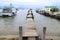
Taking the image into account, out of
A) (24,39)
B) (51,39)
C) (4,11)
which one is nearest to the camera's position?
(24,39)

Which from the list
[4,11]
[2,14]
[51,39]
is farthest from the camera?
[4,11]

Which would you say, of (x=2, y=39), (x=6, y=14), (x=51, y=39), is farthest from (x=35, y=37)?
(x=6, y=14)

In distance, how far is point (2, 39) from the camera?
5156 millimetres

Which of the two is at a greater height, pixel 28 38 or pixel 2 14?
pixel 28 38

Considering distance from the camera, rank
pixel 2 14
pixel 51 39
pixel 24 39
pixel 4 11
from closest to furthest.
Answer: pixel 24 39 → pixel 51 39 → pixel 2 14 → pixel 4 11

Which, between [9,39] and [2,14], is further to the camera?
[2,14]

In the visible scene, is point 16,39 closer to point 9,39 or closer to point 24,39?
point 9,39

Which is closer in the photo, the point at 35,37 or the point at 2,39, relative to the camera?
the point at 35,37

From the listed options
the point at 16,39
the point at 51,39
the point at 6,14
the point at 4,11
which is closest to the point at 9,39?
the point at 16,39

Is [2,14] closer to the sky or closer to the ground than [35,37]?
closer to the ground

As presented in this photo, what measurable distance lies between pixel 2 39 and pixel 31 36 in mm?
1219

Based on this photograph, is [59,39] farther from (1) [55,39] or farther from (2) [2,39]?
(2) [2,39]

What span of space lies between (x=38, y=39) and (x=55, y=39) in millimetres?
858

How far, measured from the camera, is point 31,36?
177 inches
